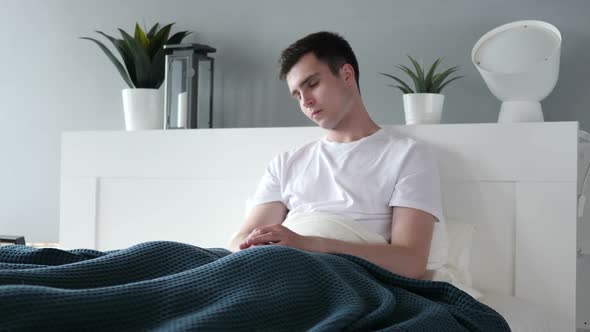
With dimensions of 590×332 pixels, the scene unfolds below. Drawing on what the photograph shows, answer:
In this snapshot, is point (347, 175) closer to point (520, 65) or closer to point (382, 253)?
point (382, 253)

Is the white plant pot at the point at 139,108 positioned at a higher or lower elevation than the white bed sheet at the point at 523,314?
higher

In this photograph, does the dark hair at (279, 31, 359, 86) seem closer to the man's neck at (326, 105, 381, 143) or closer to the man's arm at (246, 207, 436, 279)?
the man's neck at (326, 105, 381, 143)

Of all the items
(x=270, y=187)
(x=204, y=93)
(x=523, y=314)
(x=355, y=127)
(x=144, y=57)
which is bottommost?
(x=523, y=314)

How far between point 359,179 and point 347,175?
1.6 inches

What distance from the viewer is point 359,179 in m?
1.93

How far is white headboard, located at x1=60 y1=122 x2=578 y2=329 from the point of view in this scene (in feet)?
6.48

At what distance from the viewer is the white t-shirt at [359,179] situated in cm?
184

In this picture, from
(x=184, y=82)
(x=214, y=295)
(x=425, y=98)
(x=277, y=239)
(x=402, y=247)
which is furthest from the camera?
(x=184, y=82)

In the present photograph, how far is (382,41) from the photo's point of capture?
2488 mm

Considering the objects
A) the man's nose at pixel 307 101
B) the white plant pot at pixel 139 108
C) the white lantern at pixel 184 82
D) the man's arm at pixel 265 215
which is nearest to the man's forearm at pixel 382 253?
the man's arm at pixel 265 215

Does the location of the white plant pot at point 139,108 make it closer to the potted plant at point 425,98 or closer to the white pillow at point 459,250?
the potted plant at point 425,98

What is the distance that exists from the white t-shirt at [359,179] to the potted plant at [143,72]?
0.66 meters

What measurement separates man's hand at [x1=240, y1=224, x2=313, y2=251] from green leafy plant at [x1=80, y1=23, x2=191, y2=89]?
3.81ft

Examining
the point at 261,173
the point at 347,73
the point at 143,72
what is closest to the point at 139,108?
the point at 143,72
